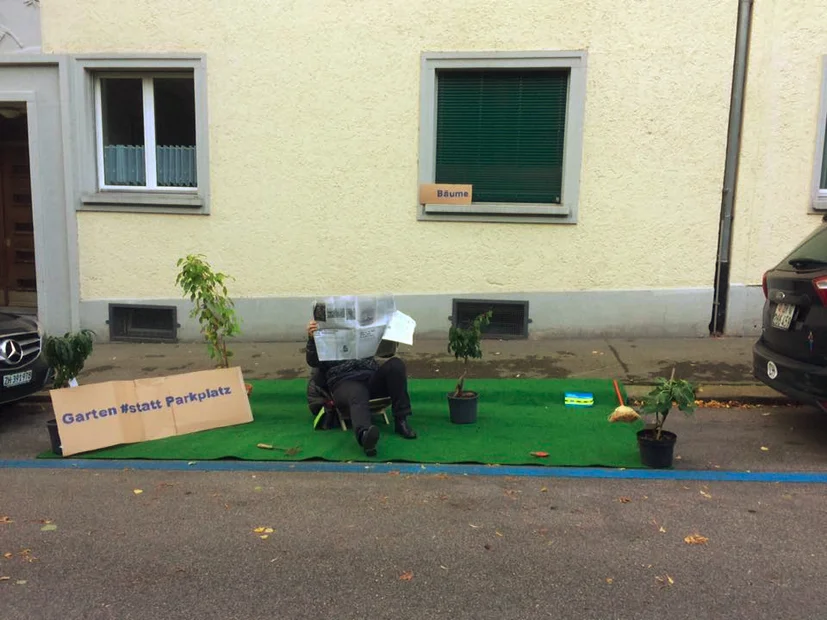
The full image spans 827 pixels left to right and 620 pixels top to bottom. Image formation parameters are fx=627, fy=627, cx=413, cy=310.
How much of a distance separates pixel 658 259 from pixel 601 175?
1282mm

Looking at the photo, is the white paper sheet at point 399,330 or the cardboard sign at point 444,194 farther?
the cardboard sign at point 444,194

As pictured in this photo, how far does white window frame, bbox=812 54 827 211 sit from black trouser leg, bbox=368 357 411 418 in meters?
5.88

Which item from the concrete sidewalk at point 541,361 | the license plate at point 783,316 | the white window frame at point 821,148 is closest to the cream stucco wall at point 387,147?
the white window frame at point 821,148

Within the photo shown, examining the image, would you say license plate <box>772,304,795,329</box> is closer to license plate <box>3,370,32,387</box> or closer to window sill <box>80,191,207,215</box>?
license plate <box>3,370,32,387</box>

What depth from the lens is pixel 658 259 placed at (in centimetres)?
792

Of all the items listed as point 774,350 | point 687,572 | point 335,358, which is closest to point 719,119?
point 774,350

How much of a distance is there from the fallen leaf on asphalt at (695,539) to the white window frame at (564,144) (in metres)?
5.11

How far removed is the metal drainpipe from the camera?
7.49m

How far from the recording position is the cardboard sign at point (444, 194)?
8062 millimetres

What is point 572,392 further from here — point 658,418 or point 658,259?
point 658,259

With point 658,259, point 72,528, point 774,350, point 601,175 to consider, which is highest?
point 601,175

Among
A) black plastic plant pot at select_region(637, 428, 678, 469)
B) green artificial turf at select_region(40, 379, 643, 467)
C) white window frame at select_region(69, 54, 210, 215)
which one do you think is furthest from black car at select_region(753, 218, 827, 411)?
white window frame at select_region(69, 54, 210, 215)

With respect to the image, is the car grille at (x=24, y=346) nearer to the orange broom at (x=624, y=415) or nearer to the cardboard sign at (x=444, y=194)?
the cardboard sign at (x=444, y=194)

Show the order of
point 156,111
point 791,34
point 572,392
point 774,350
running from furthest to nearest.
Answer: point 156,111 → point 791,34 → point 572,392 → point 774,350
